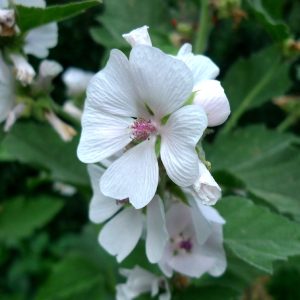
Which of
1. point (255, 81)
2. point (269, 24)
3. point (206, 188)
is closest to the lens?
point (206, 188)

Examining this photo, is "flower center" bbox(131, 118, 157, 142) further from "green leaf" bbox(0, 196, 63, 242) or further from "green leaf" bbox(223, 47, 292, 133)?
"green leaf" bbox(0, 196, 63, 242)

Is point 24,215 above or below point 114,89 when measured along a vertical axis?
below

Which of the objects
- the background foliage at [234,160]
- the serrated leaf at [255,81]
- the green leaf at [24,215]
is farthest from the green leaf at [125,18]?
the green leaf at [24,215]

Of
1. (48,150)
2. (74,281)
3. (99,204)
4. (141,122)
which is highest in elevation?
(141,122)

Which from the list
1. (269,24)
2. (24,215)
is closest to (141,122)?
(269,24)

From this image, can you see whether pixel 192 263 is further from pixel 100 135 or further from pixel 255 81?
pixel 255 81
